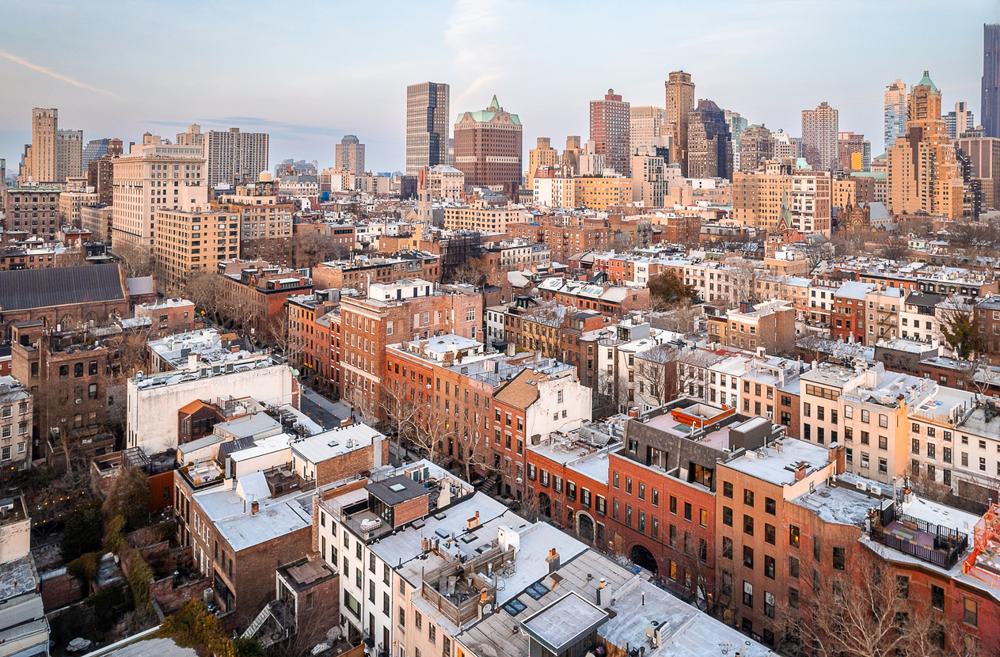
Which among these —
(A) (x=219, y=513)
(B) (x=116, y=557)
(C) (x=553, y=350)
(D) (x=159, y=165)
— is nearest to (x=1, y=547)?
(B) (x=116, y=557)

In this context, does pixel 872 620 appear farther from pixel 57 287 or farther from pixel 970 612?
pixel 57 287

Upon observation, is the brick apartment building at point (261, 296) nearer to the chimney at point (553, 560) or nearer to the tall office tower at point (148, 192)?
the tall office tower at point (148, 192)

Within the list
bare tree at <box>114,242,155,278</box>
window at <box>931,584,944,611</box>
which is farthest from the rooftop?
bare tree at <box>114,242,155,278</box>

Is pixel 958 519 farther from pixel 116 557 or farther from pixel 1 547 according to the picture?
pixel 1 547

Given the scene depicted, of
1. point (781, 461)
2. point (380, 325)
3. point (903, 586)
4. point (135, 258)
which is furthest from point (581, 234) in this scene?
point (903, 586)

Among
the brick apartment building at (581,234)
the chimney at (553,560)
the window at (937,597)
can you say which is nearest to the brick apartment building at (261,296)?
the chimney at (553,560)

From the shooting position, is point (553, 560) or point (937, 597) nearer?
point (937, 597)

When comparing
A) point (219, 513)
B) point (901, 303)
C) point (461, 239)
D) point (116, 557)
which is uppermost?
point (461, 239)
